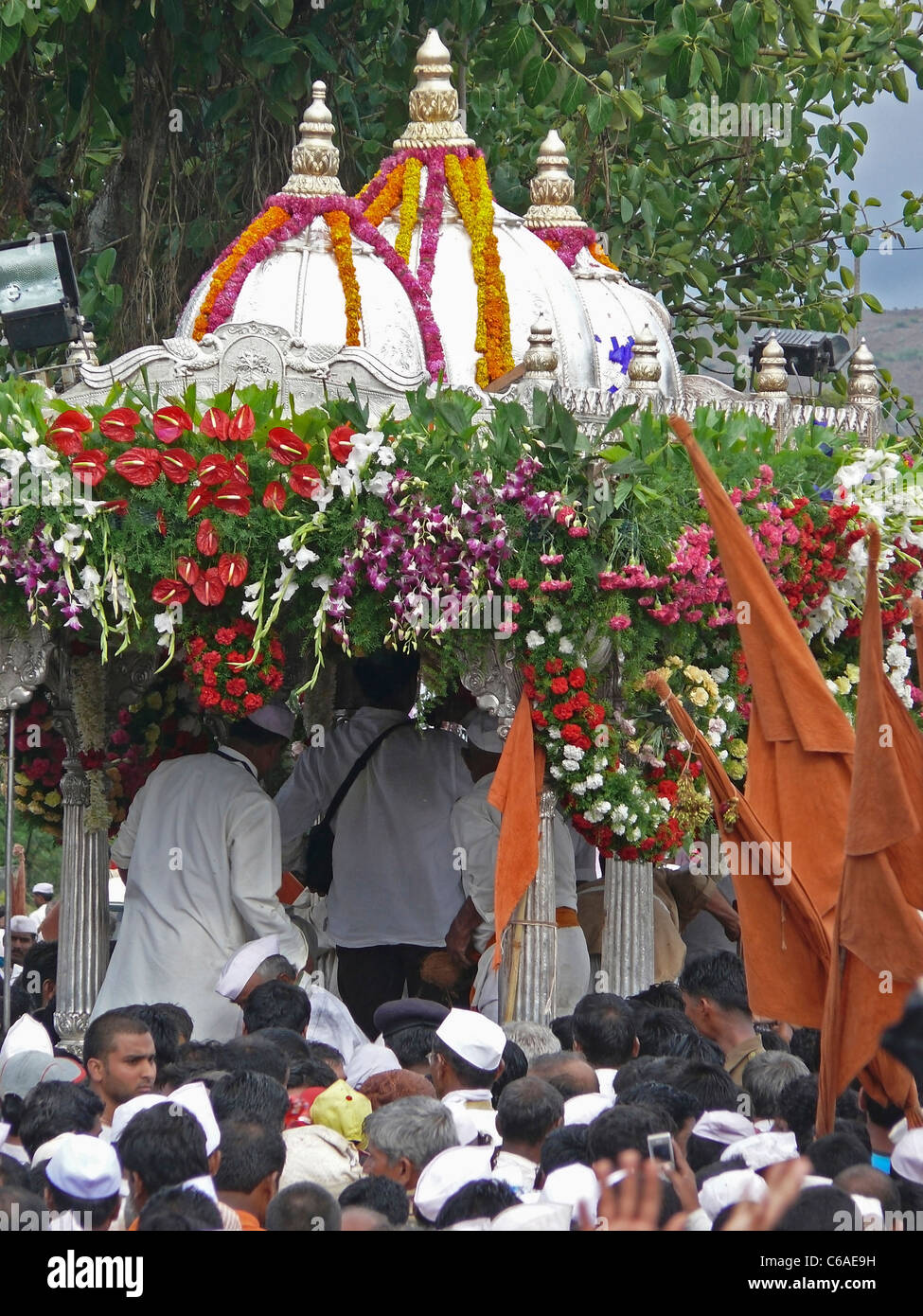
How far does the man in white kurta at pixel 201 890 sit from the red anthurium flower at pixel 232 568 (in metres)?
0.87

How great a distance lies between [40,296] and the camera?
963 centimetres

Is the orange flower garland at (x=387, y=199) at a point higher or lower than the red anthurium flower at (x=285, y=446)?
higher

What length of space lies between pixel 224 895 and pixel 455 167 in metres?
4.69

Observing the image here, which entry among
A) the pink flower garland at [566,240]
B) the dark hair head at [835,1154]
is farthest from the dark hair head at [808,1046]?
the pink flower garland at [566,240]

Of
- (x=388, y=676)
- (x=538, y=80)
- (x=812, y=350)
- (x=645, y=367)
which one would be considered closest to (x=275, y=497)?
(x=388, y=676)

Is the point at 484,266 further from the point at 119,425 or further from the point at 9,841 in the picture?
the point at 9,841

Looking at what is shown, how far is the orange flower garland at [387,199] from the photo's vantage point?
1148 centimetres

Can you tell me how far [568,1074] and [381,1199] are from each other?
154 cm

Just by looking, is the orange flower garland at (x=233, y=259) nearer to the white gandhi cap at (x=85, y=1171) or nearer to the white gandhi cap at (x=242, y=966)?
the white gandhi cap at (x=242, y=966)

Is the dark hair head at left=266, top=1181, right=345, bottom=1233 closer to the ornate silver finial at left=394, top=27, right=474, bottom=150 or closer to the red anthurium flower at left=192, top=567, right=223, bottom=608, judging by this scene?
the red anthurium flower at left=192, top=567, right=223, bottom=608

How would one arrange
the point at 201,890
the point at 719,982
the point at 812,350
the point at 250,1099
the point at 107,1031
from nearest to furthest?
the point at 250,1099 → the point at 107,1031 → the point at 719,982 → the point at 201,890 → the point at 812,350

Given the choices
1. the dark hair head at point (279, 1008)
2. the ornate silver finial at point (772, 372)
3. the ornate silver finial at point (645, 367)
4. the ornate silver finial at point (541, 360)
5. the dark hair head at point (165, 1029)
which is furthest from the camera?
the ornate silver finial at point (772, 372)

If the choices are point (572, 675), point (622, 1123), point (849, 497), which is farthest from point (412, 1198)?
point (849, 497)

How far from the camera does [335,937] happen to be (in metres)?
9.52
